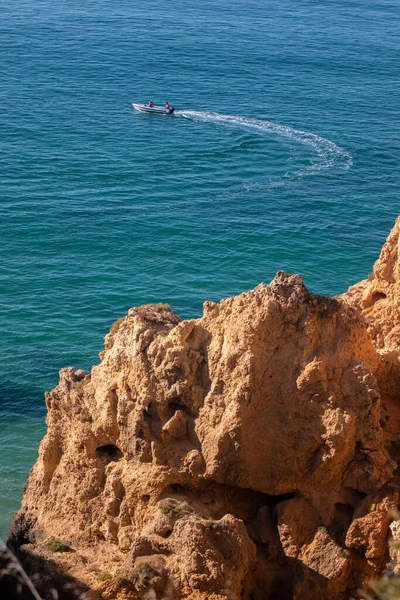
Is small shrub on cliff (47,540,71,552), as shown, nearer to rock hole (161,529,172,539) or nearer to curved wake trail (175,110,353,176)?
rock hole (161,529,172,539)

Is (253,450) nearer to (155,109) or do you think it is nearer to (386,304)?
(386,304)

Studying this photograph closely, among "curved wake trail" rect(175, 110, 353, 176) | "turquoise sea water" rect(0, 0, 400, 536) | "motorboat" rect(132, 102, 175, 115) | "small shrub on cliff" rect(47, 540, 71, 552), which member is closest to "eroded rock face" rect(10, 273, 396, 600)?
"small shrub on cliff" rect(47, 540, 71, 552)

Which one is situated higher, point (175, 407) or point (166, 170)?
point (166, 170)

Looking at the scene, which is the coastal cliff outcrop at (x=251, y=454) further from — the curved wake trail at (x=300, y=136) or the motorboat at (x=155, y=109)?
the motorboat at (x=155, y=109)

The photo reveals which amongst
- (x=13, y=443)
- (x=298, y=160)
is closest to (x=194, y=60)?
(x=298, y=160)

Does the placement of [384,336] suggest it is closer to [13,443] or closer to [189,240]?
[13,443]

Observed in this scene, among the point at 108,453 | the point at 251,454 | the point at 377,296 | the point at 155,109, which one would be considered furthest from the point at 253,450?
the point at 155,109

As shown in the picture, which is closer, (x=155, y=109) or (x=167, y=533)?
(x=167, y=533)
